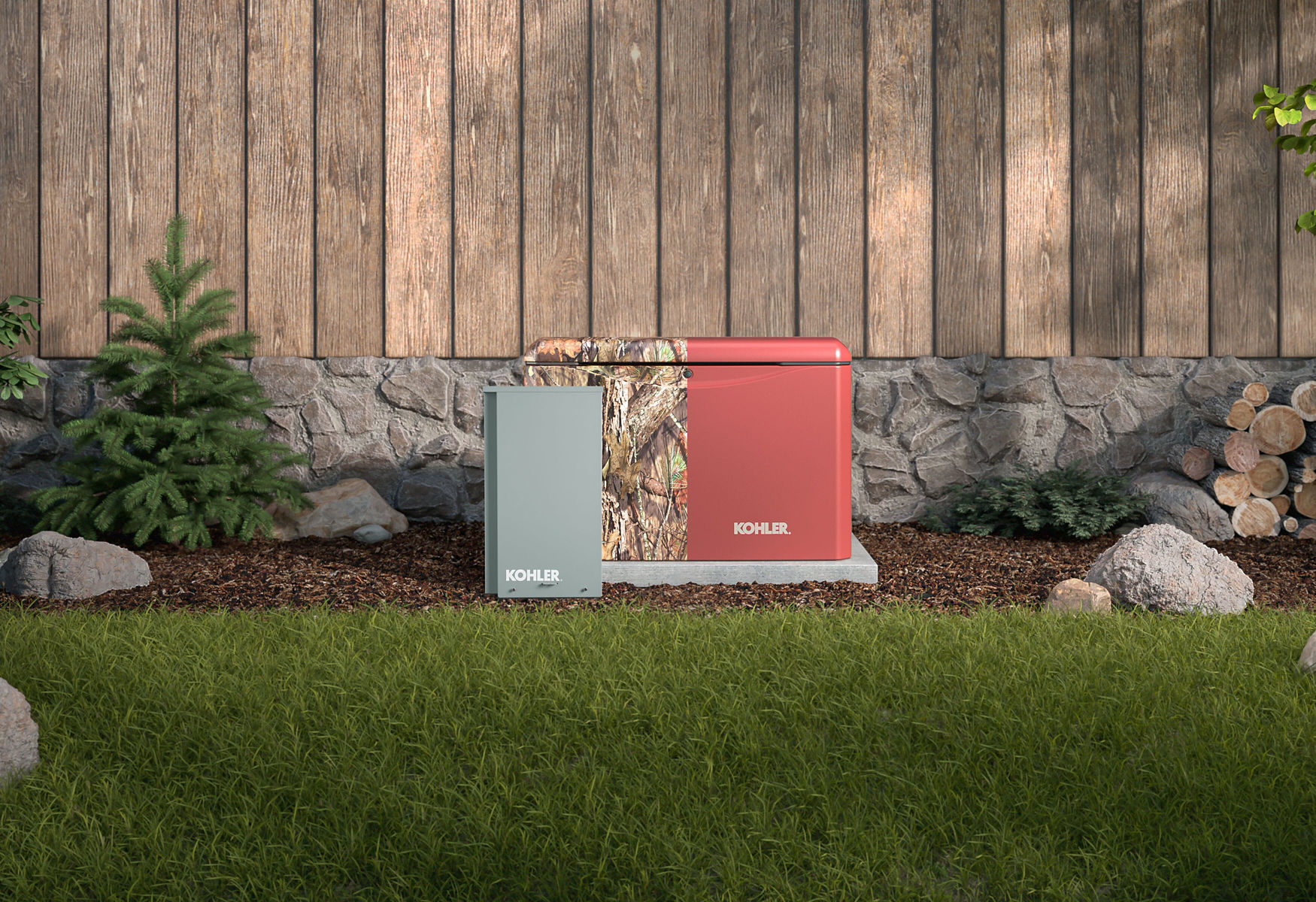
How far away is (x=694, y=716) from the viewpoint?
2066 millimetres

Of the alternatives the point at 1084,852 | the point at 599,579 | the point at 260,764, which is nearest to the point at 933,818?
the point at 1084,852

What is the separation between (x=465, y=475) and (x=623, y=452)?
1589mm

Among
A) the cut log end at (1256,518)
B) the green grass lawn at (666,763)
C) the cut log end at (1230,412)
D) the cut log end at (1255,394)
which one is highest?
the cut log end at (1255,394)

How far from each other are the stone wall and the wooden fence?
179 mm

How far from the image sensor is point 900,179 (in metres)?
4.63

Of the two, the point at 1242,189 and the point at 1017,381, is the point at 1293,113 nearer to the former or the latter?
the point at 1242,189

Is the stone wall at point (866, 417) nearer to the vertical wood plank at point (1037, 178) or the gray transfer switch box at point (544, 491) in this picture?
the vertical wood plank at point (1037, 178)

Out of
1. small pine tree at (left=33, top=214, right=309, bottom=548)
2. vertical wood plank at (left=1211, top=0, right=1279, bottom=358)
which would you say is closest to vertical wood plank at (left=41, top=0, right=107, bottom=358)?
small pine tree at (left=33, top=214, right=309, bottom=548)

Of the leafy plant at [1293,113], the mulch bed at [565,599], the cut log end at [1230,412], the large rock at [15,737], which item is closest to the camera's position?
the large rock at [15,737]

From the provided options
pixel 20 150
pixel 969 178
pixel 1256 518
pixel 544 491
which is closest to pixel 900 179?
pixel 969 178

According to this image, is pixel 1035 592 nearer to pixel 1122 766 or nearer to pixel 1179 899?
pixel 1122 766

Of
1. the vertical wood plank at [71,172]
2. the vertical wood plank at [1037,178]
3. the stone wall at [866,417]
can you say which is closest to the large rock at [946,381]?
the stone wall at [866,417]

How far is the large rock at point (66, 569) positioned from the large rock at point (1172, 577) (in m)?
3.63

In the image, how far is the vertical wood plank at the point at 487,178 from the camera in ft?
15.1
